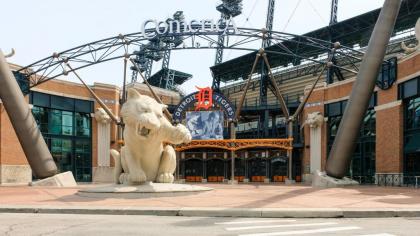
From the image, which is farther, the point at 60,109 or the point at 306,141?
the point at 306,141

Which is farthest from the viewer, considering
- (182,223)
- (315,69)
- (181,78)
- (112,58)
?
(181,78)

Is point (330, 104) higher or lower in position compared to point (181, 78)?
lower

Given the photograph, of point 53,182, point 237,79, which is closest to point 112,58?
point 53,182

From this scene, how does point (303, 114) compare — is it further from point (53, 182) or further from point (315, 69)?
point (53, 182)

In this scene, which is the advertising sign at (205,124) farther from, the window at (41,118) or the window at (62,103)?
the window at (41,118)

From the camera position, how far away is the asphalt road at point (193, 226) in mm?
8234

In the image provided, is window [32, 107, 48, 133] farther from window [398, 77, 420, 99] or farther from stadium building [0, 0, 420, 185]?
window [398, 77, 420, 99]

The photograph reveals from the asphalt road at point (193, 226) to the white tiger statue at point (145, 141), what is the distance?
3.60 metres

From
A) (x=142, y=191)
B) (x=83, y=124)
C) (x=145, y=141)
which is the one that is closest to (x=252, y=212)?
(x=142, y=191)

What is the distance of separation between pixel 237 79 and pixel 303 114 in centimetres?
2171

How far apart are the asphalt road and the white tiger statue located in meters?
3.60

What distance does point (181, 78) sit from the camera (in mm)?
85000

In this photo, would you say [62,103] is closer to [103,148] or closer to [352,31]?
[103,148]

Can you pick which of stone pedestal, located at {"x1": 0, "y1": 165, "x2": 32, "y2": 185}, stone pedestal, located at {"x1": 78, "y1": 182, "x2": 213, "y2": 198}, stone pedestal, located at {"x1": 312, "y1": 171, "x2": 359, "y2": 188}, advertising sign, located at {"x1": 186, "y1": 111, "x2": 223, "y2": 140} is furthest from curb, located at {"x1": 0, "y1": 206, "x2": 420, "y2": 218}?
advertising sign, located at {"x1": 186, "y1": 111, "x2": 223, "y2": 140}
